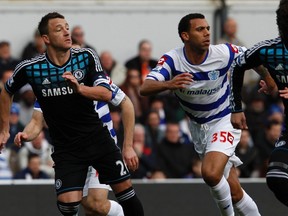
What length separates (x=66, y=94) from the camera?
1137 cm

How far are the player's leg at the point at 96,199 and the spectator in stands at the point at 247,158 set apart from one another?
15.2ft

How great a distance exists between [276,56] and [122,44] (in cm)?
896

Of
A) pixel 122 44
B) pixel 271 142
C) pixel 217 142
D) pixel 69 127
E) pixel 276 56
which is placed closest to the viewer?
pixel 276 56

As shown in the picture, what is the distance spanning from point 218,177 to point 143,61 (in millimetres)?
6564

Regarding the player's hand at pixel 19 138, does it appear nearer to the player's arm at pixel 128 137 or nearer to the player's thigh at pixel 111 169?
the player's thigh at pixel 111 169

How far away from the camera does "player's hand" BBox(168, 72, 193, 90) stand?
37.5ft

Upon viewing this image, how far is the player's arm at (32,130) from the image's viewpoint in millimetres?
11617

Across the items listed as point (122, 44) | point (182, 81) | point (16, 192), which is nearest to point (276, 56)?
point (182, 81)

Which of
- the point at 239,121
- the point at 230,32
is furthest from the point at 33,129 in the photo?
the point at 230,32

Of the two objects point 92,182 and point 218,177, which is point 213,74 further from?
point 92,182

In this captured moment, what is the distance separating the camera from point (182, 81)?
11.4 meters

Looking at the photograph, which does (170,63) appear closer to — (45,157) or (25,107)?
(45,157)

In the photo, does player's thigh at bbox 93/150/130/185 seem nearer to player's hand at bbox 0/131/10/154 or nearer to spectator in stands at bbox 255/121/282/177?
player's hand at bbox 0/131/10/154

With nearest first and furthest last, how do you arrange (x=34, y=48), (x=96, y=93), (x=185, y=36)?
(x=96, y=93)
(x=185, y=36)
(x=34, y=48)
